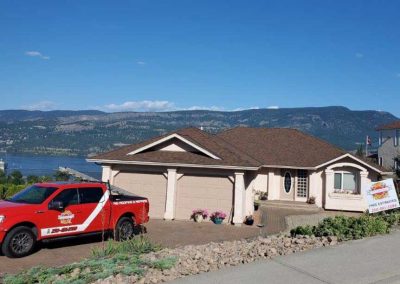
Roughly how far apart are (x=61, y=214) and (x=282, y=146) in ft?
68.4

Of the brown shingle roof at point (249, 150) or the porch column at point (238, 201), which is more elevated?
the brown shingle roof at point (249, 150)

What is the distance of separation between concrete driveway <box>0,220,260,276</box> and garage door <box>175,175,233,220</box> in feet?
2.68

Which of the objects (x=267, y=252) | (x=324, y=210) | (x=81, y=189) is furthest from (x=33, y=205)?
(x=324, y=210)

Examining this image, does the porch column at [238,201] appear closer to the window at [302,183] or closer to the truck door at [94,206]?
the truck door at [94,206]

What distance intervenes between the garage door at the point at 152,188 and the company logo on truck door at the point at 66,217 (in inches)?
320

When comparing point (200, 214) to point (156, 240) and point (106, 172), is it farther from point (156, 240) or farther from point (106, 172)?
point (156, 240)

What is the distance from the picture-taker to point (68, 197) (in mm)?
12820

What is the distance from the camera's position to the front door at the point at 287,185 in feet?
93.8

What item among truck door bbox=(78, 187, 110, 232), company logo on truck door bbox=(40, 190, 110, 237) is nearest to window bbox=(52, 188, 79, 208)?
truck door bbox=(78, 187, 110, 232)

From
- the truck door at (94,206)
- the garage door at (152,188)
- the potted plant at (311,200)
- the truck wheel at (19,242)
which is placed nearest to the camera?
the truck wheel at (19,242)

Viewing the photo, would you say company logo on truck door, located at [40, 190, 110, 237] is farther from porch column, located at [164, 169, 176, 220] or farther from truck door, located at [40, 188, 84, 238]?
porch column, located at [164, 169, 176, 220]

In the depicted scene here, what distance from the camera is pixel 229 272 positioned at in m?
7.14

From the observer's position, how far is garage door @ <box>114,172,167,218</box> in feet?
67.6

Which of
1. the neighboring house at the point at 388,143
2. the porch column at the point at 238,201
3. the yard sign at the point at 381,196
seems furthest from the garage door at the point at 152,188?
the neighboring house at the point at 388,143
